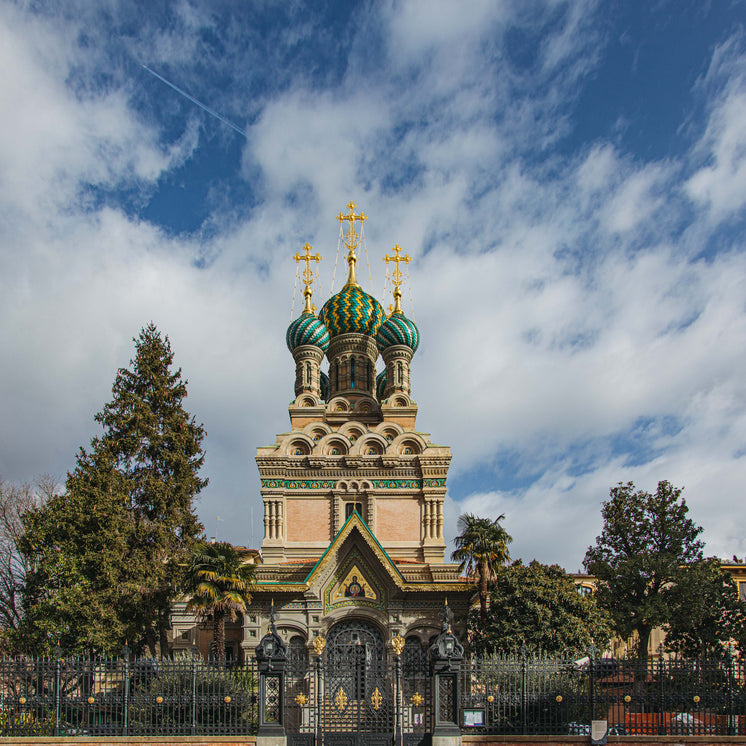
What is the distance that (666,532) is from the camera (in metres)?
28.0

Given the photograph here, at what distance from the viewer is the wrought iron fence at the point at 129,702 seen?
1602 centimetres

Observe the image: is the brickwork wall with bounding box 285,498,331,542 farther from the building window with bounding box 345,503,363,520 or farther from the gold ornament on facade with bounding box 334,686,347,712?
the gold ornament on facade with bounding box 334,686,347,712

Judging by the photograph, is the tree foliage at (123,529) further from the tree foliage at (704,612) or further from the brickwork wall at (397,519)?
the tree foliage at (704,612)

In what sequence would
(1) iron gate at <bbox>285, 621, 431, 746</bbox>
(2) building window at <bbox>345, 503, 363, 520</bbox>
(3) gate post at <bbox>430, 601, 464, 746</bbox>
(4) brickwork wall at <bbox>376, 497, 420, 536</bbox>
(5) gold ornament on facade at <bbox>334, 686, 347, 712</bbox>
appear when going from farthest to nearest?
(2) building window at <bbox>345, 503, 363, 520</bbox> < (4) brickwork wall at <bbox>376, 497, 420, 536</bbox> < (5) gold ornament on facade at <bbox>334, 686, 347, 712</bbox> < (1) iron gate at <bbox>285, 621, 431, 746</bbox> < (3) gate post at <bbox>430, 601, 464, 746</bbox>

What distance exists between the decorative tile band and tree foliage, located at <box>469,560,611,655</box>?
7232mm

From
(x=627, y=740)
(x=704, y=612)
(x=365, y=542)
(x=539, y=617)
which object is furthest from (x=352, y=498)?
(x=627, y=740)

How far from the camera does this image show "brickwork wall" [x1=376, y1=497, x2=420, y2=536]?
32219 millimetres

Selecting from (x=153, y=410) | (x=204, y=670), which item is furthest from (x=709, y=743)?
(x=153, y=410)

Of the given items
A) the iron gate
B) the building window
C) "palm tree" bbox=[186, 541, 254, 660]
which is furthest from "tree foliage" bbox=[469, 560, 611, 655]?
"palm tree" bbox=[186, 541, 254, 660]

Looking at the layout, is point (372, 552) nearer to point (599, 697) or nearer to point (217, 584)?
point (217, 584)

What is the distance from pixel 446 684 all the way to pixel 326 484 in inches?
662

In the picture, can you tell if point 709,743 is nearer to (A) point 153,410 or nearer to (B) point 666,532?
(B) point 666,532

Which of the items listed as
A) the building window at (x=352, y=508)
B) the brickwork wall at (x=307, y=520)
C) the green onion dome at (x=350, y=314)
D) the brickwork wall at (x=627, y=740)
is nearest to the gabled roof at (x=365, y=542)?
the brickwork wall at (x=307, y=520)

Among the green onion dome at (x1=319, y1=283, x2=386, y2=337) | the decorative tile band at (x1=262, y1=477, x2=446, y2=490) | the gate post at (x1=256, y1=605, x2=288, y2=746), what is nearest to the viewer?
the gate post at (x1=256, y1=605, x2=288, y2=746)
